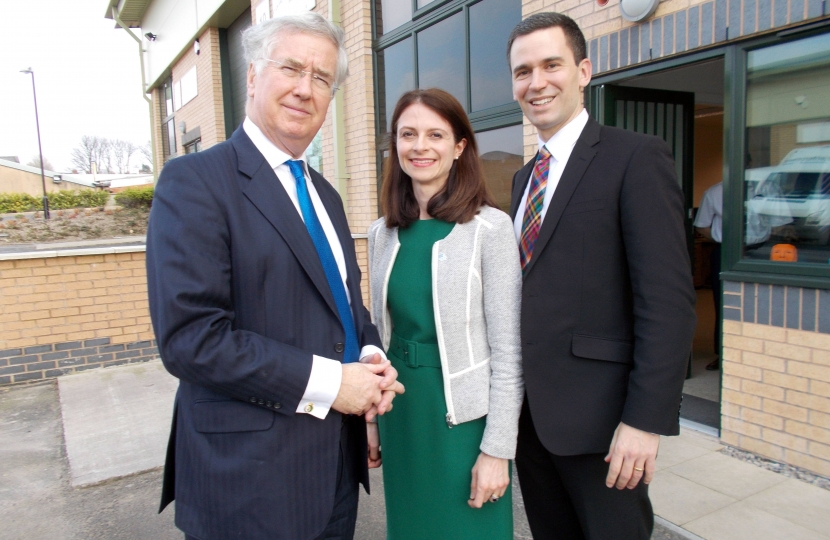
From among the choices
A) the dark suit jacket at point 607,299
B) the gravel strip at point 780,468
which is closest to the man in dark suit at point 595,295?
the dark suit jacket at point 607,299

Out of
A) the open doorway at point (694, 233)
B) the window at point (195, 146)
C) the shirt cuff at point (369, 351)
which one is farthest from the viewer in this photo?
the window at point (195, 146)

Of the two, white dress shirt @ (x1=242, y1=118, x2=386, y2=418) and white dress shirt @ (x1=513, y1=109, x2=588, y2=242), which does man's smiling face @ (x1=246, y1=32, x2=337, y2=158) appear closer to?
white dress shirt @ (x1=242, y1=118, x2=386, y2=418)

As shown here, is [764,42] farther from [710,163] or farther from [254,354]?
[710,163]

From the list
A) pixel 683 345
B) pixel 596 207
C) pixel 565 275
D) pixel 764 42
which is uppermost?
pixel 764 42

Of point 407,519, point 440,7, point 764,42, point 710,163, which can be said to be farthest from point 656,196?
point 710,163

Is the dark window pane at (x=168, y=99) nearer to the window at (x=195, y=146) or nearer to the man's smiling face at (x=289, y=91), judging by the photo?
the window at (x=195, y=146)

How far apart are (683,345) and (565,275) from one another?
375 mm

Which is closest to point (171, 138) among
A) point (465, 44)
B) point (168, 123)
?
point (168, 123)

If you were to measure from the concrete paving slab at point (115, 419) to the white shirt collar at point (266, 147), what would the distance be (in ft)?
9.38

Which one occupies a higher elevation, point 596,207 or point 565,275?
point 596,207

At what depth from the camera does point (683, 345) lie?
1.56 m

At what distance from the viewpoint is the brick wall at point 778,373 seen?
2963 mm

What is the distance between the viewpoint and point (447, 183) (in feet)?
6.35

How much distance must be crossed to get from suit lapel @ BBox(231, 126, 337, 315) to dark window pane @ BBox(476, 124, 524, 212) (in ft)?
11.8
